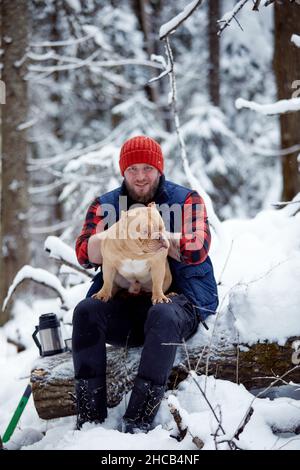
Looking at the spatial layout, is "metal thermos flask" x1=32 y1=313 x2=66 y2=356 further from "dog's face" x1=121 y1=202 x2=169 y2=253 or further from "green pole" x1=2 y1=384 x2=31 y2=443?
"dog's face" x1=121 y1=202 x2=169 y2=253

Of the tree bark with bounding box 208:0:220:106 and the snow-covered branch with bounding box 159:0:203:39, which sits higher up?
the tree bark with bounding box 208:0:220:106

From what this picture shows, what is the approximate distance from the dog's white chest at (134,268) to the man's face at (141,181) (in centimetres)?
58

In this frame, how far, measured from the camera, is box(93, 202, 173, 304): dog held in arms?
2.82 metres

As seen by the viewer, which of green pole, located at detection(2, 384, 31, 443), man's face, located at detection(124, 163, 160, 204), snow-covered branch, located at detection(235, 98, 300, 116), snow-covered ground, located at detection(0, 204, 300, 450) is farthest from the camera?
snow-covered branch, located at detection(235, 98, 300, 116)

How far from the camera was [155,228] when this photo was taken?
281 cm

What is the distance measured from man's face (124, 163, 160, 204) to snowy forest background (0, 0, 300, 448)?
0.80 metres

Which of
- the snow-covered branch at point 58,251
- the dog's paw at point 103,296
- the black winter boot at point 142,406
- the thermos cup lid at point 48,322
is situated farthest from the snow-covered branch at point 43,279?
the black winter boot at point 142,406

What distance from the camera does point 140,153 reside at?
328 cm

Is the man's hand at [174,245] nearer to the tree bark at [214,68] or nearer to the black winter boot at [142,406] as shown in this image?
the black winter boot at [142,406]

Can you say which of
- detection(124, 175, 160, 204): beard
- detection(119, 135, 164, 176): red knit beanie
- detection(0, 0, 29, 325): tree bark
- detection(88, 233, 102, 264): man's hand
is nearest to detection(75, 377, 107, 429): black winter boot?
detection(88, 233, 102, 264): man's hand

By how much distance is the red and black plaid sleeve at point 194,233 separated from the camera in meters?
3.08

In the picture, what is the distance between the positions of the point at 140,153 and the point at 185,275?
850 millimetres

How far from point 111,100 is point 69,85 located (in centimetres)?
153
